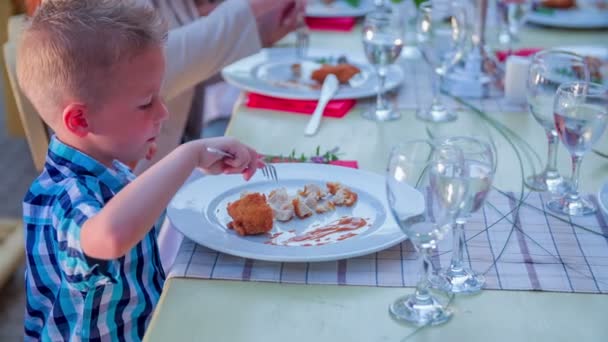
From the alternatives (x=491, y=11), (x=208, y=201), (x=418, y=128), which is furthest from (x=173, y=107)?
(x=491, y=11)

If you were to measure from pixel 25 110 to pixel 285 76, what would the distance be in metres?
0.56

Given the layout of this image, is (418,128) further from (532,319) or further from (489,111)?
(532,319)

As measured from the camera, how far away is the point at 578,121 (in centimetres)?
113

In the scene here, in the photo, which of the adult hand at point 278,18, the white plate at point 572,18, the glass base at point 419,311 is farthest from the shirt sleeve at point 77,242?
the white plate at point 572,18

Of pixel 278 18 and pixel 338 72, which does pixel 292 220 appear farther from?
pixel 278 18

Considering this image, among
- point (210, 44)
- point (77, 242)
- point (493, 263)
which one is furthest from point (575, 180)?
point (210, 44)

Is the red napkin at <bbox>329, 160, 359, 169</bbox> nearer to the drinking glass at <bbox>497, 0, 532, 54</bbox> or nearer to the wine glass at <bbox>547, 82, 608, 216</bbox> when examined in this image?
the wine glass at <bbox>547, 82, 608, 216</bbox>

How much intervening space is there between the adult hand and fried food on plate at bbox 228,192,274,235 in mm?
886

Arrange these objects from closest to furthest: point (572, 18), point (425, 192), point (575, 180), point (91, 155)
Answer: point (425, 192) < point (91, 155) < point (575, 180) < point (572, 18)

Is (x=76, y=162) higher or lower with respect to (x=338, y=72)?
higher

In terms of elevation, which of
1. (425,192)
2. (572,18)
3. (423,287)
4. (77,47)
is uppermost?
(77,47)

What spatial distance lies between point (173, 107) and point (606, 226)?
109cm

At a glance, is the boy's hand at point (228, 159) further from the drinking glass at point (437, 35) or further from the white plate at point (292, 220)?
the drinking glass at point (437, 35)

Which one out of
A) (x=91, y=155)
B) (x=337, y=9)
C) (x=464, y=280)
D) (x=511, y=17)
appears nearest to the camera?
(x=464, y=280)
